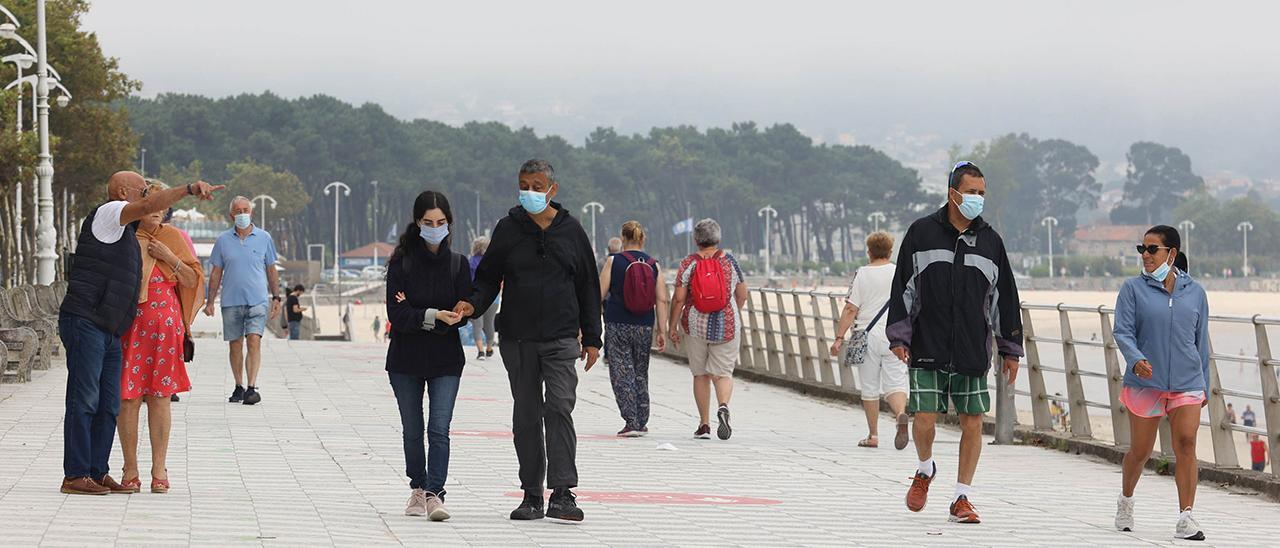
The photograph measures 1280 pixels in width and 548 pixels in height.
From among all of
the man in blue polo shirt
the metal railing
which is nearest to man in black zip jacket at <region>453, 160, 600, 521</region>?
the metal railing

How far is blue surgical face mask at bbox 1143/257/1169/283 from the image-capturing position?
30.4 feet

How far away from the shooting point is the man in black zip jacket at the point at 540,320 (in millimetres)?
8969

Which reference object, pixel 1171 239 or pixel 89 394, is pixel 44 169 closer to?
A: pixel 89 394

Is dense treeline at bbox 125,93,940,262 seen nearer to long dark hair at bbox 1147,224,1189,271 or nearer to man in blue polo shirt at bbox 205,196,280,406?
man in blue polo shirt at bbox 205,196,280,406

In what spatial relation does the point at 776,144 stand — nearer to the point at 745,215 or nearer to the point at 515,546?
the point at 745,215

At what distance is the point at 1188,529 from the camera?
902cm

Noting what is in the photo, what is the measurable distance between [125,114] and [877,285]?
41.8 m

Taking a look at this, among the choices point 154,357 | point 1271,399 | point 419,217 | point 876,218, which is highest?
point 876,218

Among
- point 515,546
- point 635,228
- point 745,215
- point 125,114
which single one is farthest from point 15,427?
point 745,215

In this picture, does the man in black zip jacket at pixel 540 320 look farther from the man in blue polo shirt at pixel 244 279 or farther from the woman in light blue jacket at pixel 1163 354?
the man in blue polo shirt at pixel 244 279

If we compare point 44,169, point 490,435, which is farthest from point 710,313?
point 44,169

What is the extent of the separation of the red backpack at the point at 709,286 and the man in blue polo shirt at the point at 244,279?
3.31 meters

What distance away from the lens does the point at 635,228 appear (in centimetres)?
1423

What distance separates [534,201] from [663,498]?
2170 millimetres
